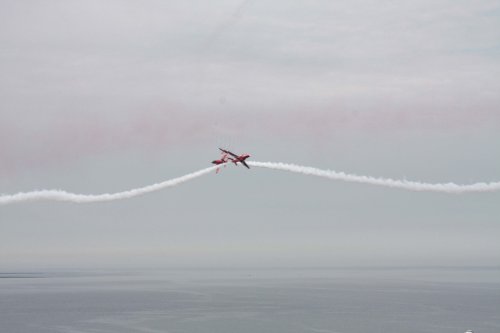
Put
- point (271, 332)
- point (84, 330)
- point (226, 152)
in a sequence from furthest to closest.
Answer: point (84, 330)
point (271, 332)
point (226, 152)

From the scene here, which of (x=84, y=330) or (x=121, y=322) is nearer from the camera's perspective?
(x=84, y=330)

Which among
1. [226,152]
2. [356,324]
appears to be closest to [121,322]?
[356,324]

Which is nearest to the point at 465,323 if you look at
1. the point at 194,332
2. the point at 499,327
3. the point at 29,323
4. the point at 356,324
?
the point at 499,327

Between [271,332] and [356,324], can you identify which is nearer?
[271,332]

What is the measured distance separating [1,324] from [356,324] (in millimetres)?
104782

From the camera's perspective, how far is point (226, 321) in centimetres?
18888

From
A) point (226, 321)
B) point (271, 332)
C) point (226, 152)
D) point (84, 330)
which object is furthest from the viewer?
point (226, 321)

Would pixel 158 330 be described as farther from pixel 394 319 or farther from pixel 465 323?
pixel 465 323

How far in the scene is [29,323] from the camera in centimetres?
19775

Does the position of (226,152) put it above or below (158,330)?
above

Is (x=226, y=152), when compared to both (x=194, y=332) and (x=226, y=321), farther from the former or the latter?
(x=226, y=321)

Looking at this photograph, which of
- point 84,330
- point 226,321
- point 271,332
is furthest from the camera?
point 226,321

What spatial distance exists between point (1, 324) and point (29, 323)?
8.00 meters

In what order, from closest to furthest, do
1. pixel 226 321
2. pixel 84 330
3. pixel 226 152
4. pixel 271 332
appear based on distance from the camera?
pixel 226 152 < pixel 271 332 < pixel 84 330 < pixel 226 321
